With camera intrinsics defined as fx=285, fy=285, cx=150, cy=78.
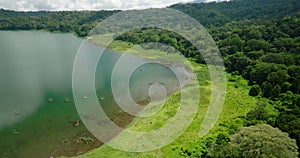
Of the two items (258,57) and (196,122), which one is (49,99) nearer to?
(196,122)

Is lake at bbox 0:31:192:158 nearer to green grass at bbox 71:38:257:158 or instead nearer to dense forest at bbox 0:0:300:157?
green grass at bbox 71:38:257:158

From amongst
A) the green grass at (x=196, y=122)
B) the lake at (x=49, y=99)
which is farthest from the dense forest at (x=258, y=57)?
the lake at (x=49, y=99)

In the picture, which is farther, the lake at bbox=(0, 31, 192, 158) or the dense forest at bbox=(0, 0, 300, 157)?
the lake at bbox=(0, 31, 192, 158)

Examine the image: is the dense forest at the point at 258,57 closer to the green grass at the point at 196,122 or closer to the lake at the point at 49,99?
the green grass at the point at 196,122

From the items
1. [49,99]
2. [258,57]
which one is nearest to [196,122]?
[49,99]

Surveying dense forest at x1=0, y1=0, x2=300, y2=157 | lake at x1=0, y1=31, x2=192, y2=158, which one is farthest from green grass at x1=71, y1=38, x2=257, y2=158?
lake at x1=0, y1=31, x2=192, y2=158

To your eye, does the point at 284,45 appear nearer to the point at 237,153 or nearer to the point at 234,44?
the point at 234,44
